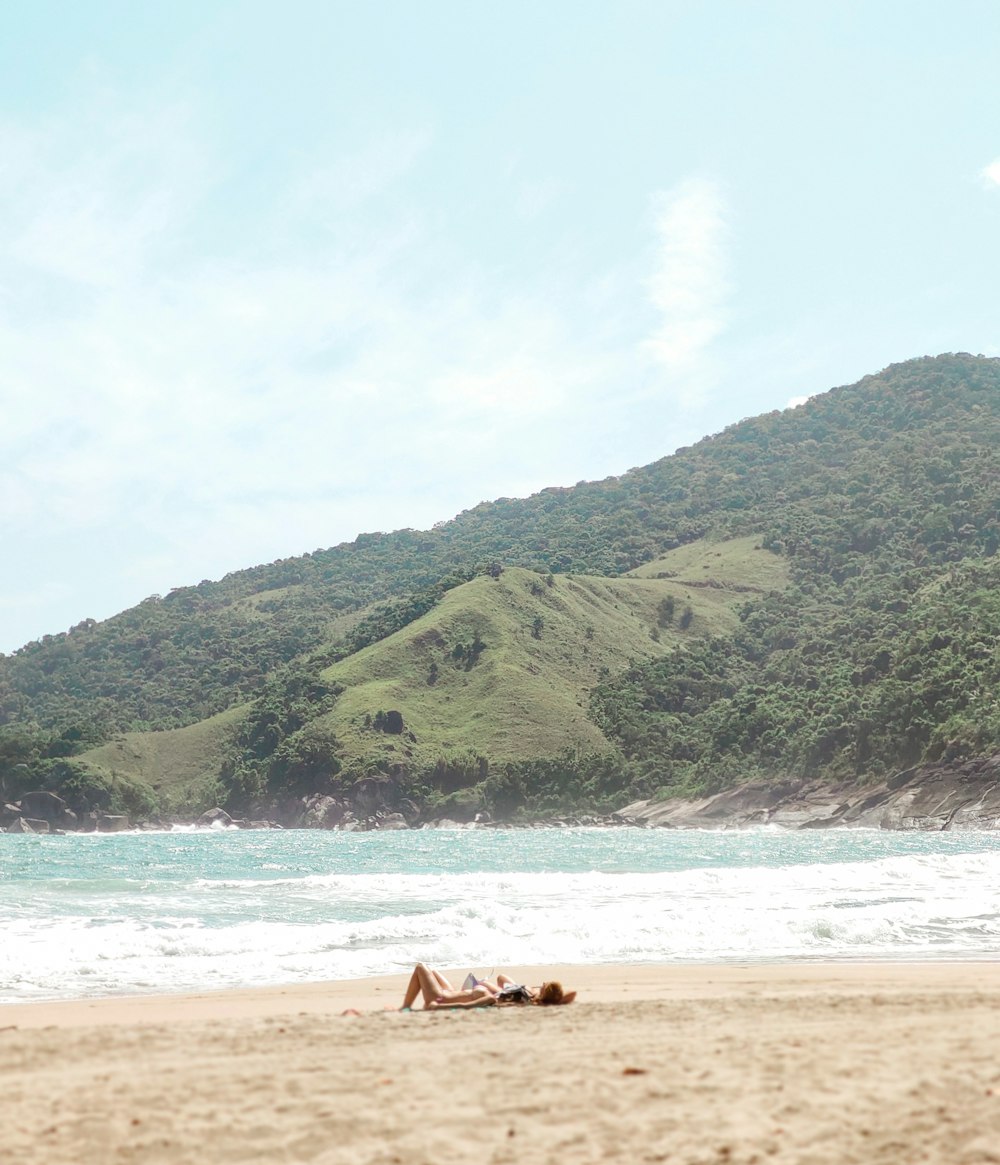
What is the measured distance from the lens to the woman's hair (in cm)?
1412

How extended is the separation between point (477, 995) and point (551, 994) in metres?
1.03

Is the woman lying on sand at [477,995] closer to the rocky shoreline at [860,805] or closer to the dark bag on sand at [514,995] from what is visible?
the dark bag on sand at [514,995]

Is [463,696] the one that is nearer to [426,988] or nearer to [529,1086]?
[426,988]

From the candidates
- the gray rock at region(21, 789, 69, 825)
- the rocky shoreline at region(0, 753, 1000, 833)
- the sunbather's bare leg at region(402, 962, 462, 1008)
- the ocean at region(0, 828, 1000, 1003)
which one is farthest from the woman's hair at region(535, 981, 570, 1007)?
the gray rock at region(21, 789, 69, 825)

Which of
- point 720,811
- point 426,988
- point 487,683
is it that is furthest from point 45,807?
point 426,988

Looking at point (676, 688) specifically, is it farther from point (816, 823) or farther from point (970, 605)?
point (816, 823)

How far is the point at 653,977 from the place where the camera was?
59.2 feet

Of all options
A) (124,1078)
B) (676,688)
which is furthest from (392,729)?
(124,1078)

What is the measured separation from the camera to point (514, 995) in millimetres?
14477

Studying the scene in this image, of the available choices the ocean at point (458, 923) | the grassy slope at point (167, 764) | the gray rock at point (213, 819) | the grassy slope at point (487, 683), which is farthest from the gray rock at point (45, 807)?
the ocean at point (458, 923)

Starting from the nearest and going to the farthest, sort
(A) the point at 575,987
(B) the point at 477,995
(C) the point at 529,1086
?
(C) the point at 529,1086 < (B) the point at 477,995 < (A) the point at 575,987

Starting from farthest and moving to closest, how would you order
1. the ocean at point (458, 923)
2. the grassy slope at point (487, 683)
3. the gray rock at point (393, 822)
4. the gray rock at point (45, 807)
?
the gray rock at point (45, 807), the grassy slope at point (487, 683), the gray rock at point (393, 822), the ocean at point (458, 923)

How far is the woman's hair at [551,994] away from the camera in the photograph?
1412cm

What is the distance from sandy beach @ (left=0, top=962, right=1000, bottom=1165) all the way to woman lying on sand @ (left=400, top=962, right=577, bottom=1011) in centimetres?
99
